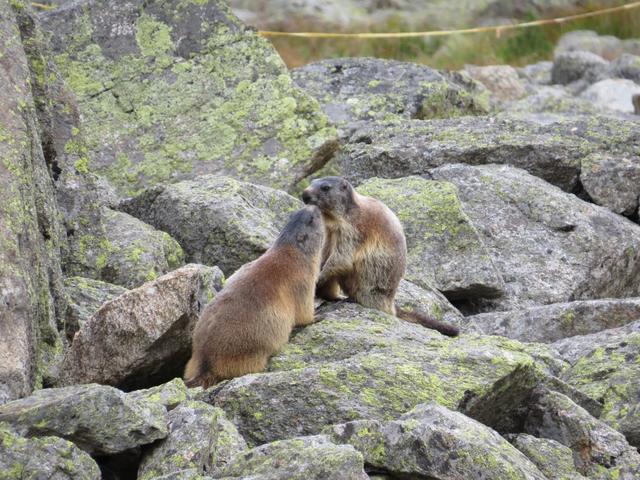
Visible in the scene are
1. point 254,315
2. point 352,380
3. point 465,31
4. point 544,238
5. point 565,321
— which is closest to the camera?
point 352,380

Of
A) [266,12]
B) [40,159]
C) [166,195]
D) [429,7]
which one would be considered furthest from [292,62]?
[40,159]

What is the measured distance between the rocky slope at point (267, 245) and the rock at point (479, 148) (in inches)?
1.4

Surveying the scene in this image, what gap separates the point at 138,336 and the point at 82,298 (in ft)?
5.29

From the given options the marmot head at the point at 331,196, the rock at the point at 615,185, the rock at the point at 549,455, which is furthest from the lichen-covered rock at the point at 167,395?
the rock at the point at 615,185

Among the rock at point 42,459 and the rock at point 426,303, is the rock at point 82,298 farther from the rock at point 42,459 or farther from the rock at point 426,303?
the rock at point 42,459

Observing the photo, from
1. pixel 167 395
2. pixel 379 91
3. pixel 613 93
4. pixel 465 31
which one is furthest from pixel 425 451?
pixel 465 31

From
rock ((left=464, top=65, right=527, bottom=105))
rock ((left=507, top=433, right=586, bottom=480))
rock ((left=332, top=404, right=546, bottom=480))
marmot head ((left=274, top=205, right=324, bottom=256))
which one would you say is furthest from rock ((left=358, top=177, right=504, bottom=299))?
rock ((left=464, top=65, right=527, bottom=105))

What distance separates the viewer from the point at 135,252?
10875mm

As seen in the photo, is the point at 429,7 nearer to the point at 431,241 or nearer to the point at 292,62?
the point at 292,62

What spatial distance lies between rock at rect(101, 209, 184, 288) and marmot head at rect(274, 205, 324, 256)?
65.7 inches

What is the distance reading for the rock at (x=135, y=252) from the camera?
35.0ft

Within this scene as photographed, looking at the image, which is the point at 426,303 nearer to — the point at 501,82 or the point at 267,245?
the point at 267,245

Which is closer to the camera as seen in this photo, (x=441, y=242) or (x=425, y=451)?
(x=425, y=451)

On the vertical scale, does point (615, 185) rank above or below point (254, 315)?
below
